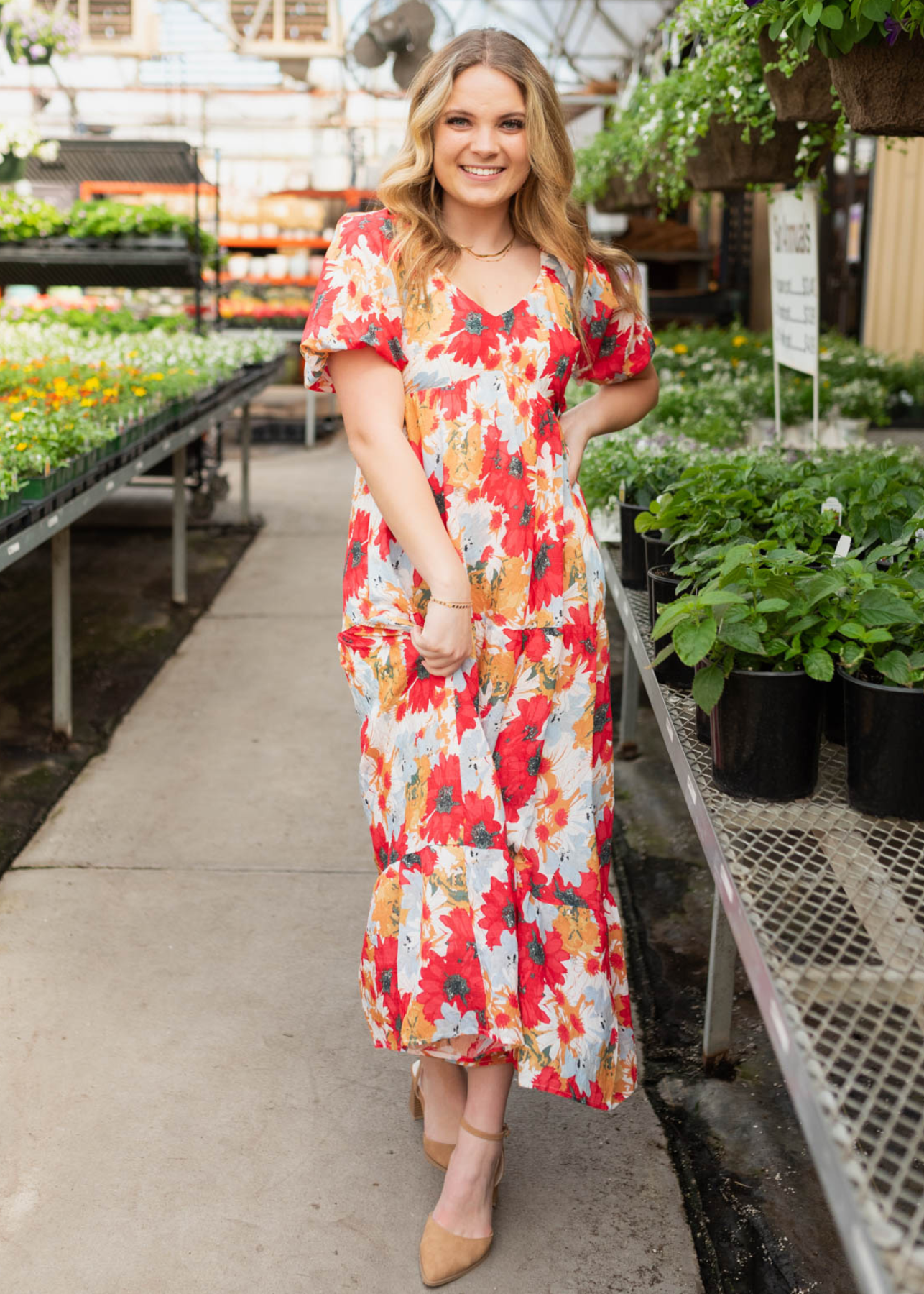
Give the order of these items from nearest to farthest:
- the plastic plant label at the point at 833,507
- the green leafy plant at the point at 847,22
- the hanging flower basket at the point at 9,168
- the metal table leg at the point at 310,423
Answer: the green leafy plant at the point at 847,22, the plastic plant label at the point at 833,507, the hanging flower basket at the point at 9,168, the metal table leg at the point at 310,423

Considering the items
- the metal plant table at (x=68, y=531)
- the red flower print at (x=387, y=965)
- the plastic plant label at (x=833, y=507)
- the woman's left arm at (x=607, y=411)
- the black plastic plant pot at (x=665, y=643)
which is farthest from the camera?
the metal plant table at (x=68, y=531)

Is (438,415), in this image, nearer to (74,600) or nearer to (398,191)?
(398,191)

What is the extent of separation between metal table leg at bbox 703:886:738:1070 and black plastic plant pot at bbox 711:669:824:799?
0.58m

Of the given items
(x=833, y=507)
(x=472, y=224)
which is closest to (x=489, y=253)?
(x=472, y=224)

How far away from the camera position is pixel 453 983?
1.74m

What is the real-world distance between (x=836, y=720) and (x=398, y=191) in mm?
934

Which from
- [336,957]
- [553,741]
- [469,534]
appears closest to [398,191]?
[469,534]

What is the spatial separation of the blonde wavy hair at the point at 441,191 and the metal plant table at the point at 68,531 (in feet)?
4.73

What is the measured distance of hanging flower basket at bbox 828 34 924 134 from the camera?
1.79 metres

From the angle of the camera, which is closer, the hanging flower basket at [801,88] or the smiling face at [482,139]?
the smiling face at [482,139]

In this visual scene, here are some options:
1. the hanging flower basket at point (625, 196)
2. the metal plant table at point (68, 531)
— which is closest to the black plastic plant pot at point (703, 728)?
the metal plant table at point (68, 531)

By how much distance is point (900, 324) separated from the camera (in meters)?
8.16

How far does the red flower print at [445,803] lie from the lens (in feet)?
5.73

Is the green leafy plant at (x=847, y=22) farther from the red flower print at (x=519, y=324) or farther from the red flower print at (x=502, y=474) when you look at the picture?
the red flower print at (x=502, y=474)
